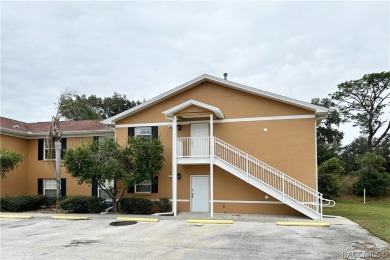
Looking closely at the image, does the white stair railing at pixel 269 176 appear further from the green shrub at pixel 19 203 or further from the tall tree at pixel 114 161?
the green shrub at pixel 19 203

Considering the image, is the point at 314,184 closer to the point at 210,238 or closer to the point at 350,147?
the point at 210,238

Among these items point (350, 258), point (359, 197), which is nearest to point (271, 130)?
point (350, 258)

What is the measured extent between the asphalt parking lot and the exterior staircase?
1.03 meters

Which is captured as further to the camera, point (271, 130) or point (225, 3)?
point (271, 130)

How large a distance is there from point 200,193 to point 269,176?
373 centimetres

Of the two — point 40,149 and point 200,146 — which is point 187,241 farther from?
point 40,149

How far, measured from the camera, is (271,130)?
53.5 feet

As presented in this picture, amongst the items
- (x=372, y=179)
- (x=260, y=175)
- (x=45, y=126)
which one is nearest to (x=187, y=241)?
(x=260, y=175)

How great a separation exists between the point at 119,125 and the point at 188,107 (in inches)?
186

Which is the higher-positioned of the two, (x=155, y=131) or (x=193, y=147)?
(x=155, y=131)

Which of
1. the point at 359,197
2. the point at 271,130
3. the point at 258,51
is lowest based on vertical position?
the point at 359,197

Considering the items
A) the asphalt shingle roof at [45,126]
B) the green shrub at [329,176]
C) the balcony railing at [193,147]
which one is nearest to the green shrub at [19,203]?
the asphalt shingle roof at [45,126]

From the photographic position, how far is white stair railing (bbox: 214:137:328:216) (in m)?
14.9

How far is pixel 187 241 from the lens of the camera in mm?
9914
